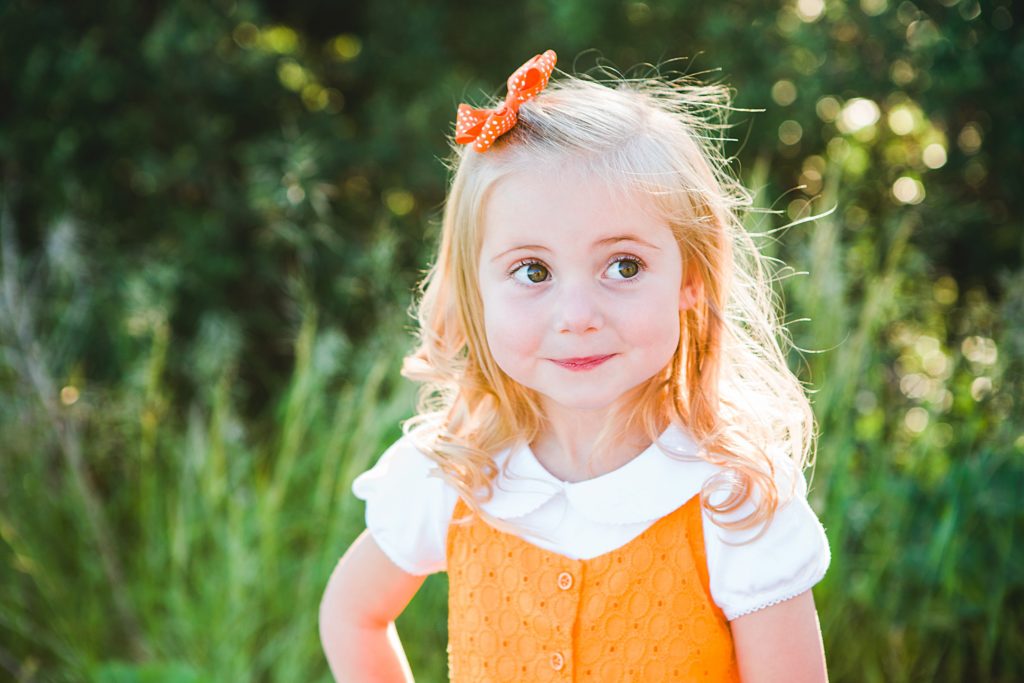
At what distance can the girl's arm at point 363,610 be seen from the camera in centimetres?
163

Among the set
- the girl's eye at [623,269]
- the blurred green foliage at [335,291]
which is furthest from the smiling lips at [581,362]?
the blurred green foliage at [335,291]

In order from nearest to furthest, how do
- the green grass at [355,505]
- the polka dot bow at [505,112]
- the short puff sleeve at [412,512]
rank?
1. the polka dot bow at [505,112]
2. the short puff sleeve at [412,512]
3. the green grass at [355,505]

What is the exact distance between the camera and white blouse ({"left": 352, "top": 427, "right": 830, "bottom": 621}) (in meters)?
1.37

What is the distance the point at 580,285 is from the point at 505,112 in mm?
292

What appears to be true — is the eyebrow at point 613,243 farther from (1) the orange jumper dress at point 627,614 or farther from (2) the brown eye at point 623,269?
(1) the orange jumper dress at point 627,614

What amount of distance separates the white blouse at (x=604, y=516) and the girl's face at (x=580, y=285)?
0.46 feet

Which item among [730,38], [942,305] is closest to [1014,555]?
[942,305]

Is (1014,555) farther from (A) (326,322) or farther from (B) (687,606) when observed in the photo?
(A) (326,322)

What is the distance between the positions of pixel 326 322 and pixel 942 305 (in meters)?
2.20

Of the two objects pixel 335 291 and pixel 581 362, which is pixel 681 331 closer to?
pixel 581 362

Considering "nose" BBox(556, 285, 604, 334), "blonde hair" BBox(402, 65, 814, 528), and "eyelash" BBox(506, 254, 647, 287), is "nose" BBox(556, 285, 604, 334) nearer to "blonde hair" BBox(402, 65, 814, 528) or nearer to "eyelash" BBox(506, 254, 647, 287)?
"eyelash" BBox(506, 254, 647, 287)

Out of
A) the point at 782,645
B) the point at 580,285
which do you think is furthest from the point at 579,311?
the point at 782,645

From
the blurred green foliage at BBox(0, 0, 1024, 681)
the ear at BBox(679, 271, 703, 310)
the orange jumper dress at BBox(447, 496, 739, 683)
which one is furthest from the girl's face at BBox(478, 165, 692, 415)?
the blurred green foliage at BBox(0, 0, 1024, 681)

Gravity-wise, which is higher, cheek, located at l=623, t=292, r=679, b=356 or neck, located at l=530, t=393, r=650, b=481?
cheek, located at l=623, t=292, r=679, b=356
